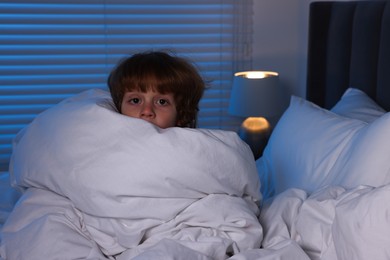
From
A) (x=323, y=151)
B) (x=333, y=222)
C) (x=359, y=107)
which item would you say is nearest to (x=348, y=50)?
(x=359, y=107)

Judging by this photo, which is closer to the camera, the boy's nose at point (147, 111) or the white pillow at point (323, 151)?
the white pillow at point (323, 151)

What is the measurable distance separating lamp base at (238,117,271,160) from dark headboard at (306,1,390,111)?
277 millimetres

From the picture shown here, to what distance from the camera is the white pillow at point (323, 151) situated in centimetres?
152

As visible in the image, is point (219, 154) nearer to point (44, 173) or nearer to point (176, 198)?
point (176, 198)

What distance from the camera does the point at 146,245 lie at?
1.38 meters

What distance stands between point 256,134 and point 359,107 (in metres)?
0.83

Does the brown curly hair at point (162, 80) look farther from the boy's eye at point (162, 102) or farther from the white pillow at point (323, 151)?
the white pillow at point (323, 151)

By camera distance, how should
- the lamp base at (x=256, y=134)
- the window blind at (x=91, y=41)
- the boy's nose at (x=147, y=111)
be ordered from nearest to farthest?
the boy's nose at (x=147, y=111), the lamp base at (x=256, y=134), the window blind at (x=91, y=41)

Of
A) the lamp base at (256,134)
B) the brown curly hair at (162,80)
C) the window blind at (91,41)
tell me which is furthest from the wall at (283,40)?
the brown curly hair at (162,80)

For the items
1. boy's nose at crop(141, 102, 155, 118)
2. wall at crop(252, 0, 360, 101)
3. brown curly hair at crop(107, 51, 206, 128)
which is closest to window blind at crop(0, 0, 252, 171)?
wall at crop(252, 0, 360, 101)

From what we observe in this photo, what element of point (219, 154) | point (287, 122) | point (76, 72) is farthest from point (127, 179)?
→ point (76, 72)

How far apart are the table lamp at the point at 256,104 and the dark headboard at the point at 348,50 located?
0.78 feet

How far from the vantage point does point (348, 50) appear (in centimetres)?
241

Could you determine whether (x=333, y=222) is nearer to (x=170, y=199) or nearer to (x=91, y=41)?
(x=170, y=199)
